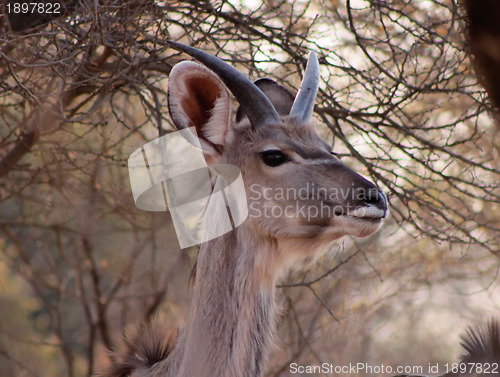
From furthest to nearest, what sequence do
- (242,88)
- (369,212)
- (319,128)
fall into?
(319,128) → (242,88) → (369,212)

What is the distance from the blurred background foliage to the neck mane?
1022 mm

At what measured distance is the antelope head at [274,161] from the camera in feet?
11.2

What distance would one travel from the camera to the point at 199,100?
374 centimetres

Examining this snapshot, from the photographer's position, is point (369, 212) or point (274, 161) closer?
point (369, 212)

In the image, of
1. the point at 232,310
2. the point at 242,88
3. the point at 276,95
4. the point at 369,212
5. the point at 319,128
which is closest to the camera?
the point at 369,212

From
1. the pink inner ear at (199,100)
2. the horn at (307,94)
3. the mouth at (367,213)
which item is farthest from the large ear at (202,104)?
the mouth at (367,213)

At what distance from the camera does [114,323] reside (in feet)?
27.3

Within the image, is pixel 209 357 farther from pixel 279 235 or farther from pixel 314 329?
pixel 314 329

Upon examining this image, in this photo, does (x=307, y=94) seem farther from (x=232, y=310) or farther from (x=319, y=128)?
(x=319, y=128)

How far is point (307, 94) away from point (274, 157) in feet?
2.05

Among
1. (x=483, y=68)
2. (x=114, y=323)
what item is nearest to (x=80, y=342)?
(x=114, y=323)

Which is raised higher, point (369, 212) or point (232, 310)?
point (369, 212)

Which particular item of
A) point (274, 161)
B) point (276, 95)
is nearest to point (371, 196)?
point (274, 161)

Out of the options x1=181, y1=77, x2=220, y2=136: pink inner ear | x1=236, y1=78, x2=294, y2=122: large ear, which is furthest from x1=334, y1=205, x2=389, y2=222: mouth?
x1=236, y1=78, x2=294, y2=122: large ear
